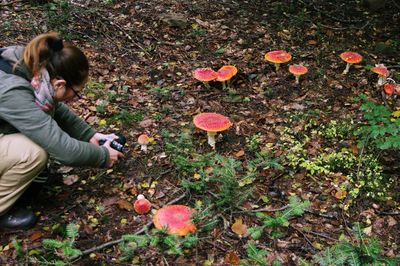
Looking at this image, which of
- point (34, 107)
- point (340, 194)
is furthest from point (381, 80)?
point (34, 107)

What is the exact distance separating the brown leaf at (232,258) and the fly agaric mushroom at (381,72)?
3.34m

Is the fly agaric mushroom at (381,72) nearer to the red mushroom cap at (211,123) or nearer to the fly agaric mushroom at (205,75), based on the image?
the fly agaric mushroom at (205,75)

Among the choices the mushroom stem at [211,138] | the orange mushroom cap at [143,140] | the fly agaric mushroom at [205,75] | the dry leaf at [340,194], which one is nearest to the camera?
the dry leaf at [340,194]

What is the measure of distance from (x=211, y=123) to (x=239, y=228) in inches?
47.0

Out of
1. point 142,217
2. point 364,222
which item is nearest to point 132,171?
point 142,217

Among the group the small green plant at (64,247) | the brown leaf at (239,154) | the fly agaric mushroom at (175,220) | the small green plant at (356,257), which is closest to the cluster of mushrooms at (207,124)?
the fly agaric mushroom at (175,220)

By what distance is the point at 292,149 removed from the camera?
452 centimetres

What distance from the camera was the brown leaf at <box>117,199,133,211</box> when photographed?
3820 mm

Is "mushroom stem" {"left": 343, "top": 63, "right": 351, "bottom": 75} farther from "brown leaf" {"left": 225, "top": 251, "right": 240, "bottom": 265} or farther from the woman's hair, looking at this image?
the woman's hair

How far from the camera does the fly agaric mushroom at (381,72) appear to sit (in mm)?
5328

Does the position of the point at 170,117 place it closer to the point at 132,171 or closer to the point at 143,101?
the point at 143,101

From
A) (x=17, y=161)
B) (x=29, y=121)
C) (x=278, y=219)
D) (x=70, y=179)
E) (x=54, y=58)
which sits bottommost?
(x=70, y=179)

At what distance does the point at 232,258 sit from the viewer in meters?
3.33

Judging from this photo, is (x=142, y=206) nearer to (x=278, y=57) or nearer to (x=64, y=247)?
(x=64, y=247)
